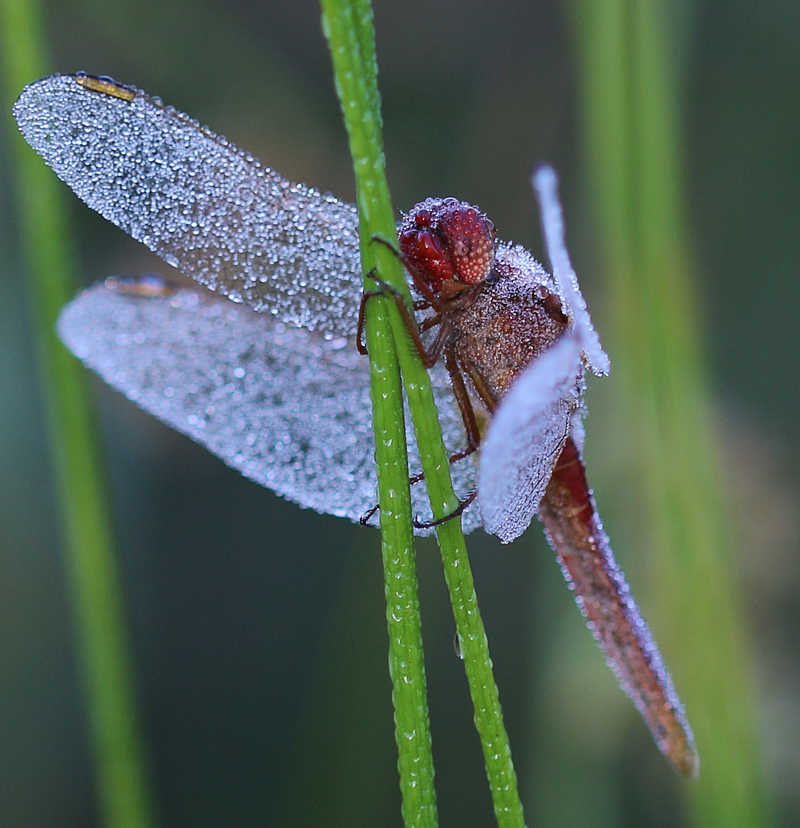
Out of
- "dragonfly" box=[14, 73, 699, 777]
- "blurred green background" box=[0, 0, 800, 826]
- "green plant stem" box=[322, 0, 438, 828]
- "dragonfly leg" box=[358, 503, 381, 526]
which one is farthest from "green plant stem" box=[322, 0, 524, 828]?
"blurred green background" box=[0, 0, 800, 826]

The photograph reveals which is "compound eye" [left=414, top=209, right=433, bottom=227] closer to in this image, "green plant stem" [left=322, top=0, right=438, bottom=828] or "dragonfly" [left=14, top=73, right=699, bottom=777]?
"dragonfly" [left=14, top=73, right=699, bottom=777]

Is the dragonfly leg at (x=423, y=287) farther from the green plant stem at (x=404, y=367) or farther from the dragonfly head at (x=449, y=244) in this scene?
the green plant stem at (x=404, y=367)

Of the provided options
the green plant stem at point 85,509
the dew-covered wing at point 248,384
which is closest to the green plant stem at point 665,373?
the dew-covered wing at point 248,384

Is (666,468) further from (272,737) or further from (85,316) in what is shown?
(272,737)

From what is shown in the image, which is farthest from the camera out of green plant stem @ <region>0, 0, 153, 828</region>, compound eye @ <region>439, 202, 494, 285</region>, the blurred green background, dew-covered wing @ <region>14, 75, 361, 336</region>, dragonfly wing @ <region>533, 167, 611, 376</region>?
the blurred green background

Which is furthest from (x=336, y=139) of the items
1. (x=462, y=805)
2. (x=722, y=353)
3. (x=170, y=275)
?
(x=462, y=805)

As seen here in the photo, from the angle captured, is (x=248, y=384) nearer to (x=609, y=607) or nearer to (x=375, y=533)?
(x=609, y=607)

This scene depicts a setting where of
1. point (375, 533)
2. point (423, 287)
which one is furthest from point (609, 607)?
point (375, 533)
